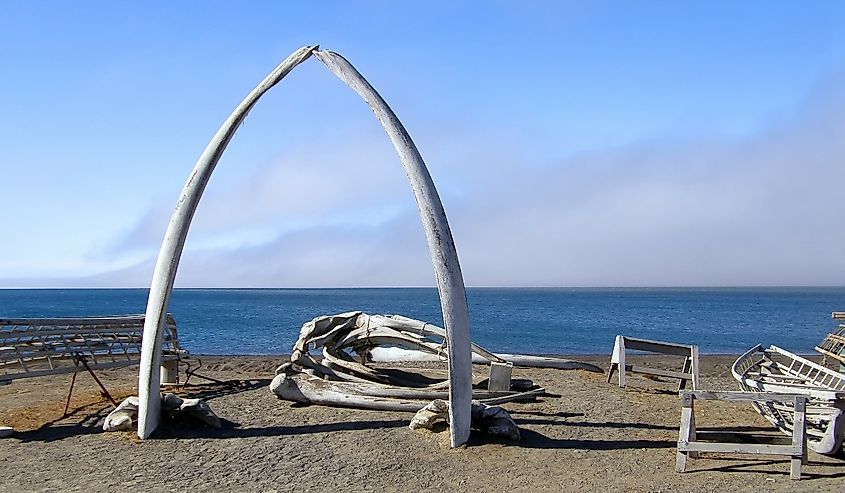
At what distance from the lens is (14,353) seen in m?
12.0

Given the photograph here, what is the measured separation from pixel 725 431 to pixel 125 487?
313 inches

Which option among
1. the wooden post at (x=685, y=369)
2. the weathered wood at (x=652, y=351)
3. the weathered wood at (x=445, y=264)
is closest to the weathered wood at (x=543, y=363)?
the weathered wood at (x=652, y=351)

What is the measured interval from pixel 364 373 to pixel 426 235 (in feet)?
15.1

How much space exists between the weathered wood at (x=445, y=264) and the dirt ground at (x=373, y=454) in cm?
63

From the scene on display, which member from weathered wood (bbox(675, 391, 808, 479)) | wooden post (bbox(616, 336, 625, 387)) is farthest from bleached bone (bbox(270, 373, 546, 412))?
weathered wood (bbox(675, 391, 808, 479))

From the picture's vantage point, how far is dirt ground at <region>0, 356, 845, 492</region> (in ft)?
28.4

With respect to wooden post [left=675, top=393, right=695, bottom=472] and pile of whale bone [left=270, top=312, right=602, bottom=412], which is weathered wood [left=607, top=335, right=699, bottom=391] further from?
wooden post [left=675, top=393, right=695, bottom=472]

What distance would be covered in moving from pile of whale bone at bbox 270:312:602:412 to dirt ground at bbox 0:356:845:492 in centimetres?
24

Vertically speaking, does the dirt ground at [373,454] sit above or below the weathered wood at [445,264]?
below

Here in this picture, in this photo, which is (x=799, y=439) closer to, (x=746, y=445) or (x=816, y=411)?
(x=746, y=445)

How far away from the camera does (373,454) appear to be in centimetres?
984

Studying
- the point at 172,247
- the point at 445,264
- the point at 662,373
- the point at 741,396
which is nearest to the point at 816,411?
the point at 741,396

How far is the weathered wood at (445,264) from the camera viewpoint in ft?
31.6

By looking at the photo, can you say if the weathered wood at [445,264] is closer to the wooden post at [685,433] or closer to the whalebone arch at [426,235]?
the whalebone arch at [426,235]
